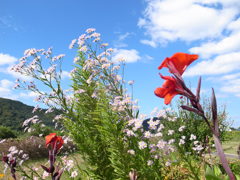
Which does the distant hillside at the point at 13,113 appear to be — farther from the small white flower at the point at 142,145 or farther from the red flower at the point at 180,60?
the red flower at the point at 180,60

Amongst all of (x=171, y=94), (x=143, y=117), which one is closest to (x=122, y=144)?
(x=143, y=117)

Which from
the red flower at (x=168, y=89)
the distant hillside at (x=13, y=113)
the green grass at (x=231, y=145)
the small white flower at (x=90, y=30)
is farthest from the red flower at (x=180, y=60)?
the distant hillside at (x=13, y=113)

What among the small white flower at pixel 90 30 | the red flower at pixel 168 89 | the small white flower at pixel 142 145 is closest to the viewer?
the red flower at pixel 168 89

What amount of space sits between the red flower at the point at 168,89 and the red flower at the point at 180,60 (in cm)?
7

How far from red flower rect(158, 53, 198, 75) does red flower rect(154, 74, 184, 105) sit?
7 cm

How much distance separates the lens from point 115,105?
3.92 meters

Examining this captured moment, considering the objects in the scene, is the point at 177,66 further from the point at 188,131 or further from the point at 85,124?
the point at 188,131

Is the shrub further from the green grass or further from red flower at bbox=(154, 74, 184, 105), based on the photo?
red flower at bbox=(154, 74, 184, 105)

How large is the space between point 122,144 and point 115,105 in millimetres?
617

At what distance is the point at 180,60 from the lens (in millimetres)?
1174

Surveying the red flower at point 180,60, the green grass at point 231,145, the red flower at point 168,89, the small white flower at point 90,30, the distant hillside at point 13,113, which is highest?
the distant hillside at point 13,113

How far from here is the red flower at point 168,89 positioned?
1139 millimetres

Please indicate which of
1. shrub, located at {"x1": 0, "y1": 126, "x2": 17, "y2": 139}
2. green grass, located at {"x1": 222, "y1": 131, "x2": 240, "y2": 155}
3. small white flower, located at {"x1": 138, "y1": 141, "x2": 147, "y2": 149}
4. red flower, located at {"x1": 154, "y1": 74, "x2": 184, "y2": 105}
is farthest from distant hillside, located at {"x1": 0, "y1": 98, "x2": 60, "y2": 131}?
red flower, located at {"x1": 154, "y1": 74, "x2": 184, "y2": 105}

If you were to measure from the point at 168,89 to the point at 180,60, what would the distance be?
0.15 meters
